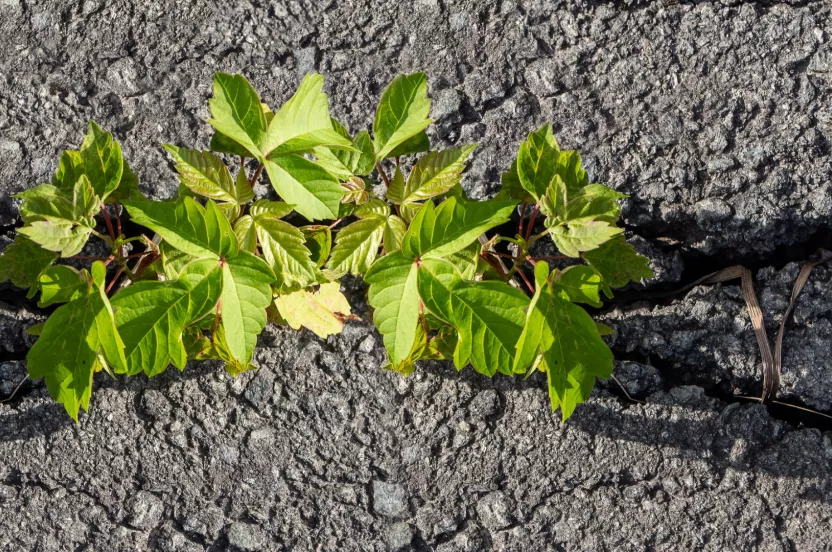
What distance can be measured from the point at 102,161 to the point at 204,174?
20cm

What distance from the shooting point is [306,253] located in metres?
1.62

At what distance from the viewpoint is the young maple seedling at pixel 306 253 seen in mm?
1521

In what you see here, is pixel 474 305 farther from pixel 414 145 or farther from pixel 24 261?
pixel 24 261

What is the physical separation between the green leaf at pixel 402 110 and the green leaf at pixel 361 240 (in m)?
0.12

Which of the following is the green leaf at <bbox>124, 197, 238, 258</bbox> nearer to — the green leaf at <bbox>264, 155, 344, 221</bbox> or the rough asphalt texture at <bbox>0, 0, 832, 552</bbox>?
the green leaf at <bbox>264, 155, 344, 221</bbox>

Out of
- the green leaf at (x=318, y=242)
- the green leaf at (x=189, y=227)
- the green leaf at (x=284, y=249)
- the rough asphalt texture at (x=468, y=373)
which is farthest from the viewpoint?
the rough asphalt texture at (x=468, y=373)

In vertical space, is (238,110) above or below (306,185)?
above

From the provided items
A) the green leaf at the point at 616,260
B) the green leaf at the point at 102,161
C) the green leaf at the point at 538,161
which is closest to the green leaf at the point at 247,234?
the green leaf at the point at 102,161

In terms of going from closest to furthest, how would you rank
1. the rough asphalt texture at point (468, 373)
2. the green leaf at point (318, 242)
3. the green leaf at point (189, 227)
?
1. the green leaf at point (189, 227)
2. the green leaf at point (318, 242)
3. the rough asphalt texture at point (468, 373)

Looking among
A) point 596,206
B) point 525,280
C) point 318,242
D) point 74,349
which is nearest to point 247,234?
point 318,242

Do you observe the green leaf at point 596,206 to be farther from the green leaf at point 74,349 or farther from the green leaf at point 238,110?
the green leaf at point 74,349

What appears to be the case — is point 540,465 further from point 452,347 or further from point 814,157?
point 814,157

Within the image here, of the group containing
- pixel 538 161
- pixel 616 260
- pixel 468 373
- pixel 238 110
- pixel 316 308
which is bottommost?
pixel 468 373

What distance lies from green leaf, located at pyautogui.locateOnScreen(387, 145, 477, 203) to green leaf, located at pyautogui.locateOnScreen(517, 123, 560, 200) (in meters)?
0.11
